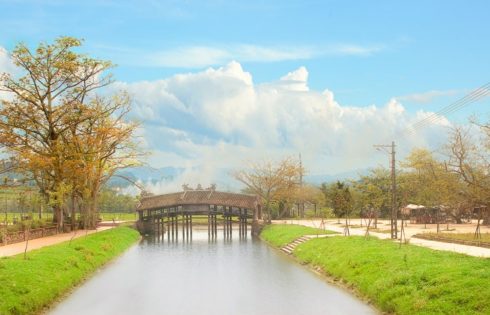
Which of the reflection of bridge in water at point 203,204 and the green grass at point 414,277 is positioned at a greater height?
the reflection of bridge in water at point 203,204

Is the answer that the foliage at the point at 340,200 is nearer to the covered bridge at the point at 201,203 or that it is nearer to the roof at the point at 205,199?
the covered bridge at the point at 201,203

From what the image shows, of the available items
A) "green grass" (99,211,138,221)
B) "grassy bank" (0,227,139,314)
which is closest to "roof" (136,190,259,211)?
"green grass" (99,211,138,221)

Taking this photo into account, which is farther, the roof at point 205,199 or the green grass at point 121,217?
the green grass at point 121,217

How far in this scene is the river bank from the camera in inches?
748

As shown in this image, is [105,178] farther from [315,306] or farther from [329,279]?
[315,306]

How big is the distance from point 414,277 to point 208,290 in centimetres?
1086

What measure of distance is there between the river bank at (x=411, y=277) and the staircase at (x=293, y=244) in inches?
466

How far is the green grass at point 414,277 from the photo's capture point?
746 inches

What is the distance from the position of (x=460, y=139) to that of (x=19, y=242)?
1400 inches

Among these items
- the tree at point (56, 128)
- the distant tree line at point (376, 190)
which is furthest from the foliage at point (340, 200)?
the tree at point (56, 128)

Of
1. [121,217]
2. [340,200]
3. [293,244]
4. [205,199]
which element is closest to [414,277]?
[293,244]

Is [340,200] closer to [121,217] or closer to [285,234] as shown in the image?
[285,234]

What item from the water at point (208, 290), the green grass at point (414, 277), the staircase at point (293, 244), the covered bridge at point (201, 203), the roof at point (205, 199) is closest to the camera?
the green grass at point (414, 277)

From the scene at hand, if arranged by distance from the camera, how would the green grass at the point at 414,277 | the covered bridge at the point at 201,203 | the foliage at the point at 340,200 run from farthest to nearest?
the foliage at the point at 340,200
the covered bridge at the point at 201,203
the green grass at the point at 414,277
